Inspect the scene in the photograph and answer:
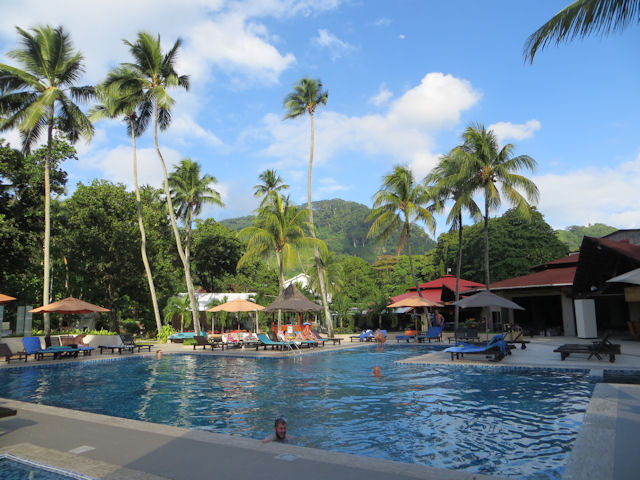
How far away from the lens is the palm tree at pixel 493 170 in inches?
904

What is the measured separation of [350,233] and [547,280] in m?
→ 85.0

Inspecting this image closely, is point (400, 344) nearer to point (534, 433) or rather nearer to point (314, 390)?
point (314, 390)

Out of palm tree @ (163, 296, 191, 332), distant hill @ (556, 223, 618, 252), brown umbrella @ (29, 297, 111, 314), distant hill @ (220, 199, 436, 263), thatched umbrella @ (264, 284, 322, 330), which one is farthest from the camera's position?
distant hill @ (220, 199, 436, 263)

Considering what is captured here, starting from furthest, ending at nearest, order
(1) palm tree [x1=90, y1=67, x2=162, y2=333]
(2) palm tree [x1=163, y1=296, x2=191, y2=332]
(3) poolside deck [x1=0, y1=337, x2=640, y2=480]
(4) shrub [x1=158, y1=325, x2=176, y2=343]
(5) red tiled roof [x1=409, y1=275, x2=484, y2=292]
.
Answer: (2) palm tree [x1=163, y1=296, x2=191, y2=332] < (5) red tiled roof [x1=409, y1=275, x2=484, y2=292] < (4) shrub [x1=158, y1=325, x2=176, y2=343] < (1) palm tree [x1=90, y1=67, x2=162, y2=333] < (3) poolside deck [x1=0, y1=337, x2=640, y2=480]

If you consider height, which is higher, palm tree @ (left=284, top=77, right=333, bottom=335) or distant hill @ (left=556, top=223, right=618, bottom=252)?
palm tree @ (left=284, top=77, right=333, bottom=335)

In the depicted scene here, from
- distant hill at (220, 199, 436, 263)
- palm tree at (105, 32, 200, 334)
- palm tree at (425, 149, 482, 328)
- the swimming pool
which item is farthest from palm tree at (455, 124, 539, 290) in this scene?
distant hill at (220, 199, 436, 263)

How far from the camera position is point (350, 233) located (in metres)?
109

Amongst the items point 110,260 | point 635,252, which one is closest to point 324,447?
point 635,252

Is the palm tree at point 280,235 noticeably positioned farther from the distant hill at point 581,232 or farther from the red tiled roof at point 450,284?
the distant hill at point 581,232

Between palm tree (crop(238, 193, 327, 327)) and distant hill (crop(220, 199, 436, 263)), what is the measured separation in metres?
55.1

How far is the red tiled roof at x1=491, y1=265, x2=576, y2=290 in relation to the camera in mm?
23123

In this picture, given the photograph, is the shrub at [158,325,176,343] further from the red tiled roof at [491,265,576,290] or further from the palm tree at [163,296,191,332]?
the red tiled roof at [491,265,576,290]

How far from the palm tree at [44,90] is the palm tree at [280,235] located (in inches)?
400

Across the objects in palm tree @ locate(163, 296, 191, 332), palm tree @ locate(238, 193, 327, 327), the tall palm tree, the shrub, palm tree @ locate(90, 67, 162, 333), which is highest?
palm tree @ locate(90, 67, 162, 333)
